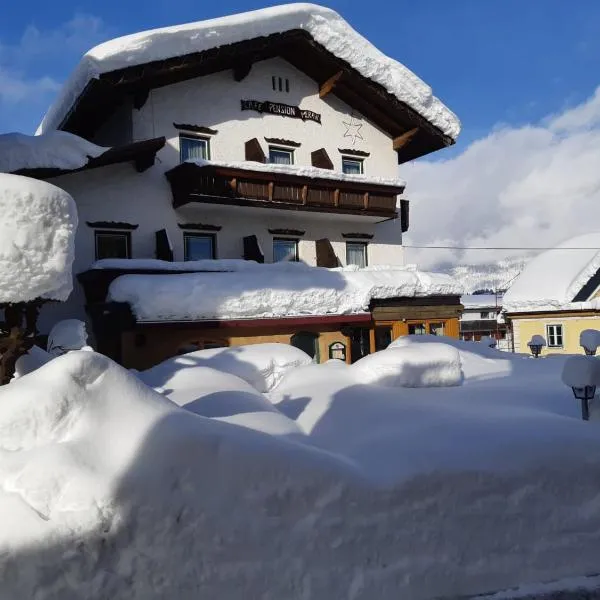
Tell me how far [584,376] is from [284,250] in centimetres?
1136

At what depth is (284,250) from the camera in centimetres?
1716

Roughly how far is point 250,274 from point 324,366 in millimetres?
4289

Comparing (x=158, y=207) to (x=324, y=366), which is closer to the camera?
(x=324, y=366)

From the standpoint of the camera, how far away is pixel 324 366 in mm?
10836

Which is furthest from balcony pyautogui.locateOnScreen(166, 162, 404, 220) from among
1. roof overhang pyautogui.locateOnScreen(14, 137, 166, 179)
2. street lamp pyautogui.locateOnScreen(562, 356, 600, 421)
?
street lamp pyautogui.locateOnScreen(562, 356, 600, 421)

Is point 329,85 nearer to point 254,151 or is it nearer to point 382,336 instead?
point 254,151

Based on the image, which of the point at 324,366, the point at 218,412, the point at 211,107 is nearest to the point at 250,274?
the point at 324,366

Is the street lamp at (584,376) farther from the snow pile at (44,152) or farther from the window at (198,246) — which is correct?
the window at (198,246)

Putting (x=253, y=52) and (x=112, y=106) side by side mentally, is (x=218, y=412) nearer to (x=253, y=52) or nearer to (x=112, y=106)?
(x=112, y=106)

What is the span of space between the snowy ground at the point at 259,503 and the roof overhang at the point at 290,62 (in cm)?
1119

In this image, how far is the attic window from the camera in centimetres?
1741

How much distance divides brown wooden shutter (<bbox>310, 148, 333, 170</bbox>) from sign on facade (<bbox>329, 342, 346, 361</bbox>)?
5873 millimetres

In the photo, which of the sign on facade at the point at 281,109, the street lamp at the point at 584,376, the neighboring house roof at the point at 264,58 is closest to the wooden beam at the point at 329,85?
Answer: the neighboring house roof at the point at 264,58

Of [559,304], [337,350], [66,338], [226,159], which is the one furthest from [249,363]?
A: [559,304]
